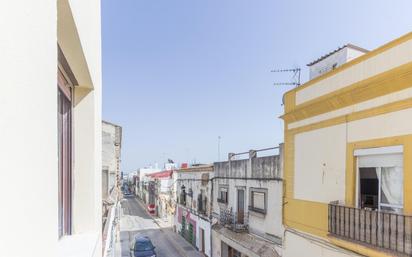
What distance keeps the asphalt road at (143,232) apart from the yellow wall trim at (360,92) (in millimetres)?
15301

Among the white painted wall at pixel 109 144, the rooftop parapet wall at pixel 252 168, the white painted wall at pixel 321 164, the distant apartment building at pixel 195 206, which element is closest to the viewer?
the white painted wall at pixel 321 164

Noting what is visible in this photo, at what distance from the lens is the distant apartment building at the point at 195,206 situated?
18.6 m

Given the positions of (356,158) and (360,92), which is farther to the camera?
(356,158)

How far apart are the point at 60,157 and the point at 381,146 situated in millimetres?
6254

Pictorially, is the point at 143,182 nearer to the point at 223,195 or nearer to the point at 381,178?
the point at 223,195

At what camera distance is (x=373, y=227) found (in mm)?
6215

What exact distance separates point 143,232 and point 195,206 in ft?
28.2

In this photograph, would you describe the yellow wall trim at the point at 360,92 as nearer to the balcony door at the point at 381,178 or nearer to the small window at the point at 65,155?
the balcony door at the point at 381,178

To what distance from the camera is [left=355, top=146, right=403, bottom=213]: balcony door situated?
19.9 ft

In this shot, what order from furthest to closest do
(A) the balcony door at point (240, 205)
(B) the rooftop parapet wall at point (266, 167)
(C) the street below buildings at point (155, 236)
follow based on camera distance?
(C) the street below buildings at point (155, 236) < (A) the balcony door at point (240, 205) < (B) the rooftop parapet wall at point (266, 167)

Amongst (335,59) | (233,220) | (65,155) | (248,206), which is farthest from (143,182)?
(65,155)
